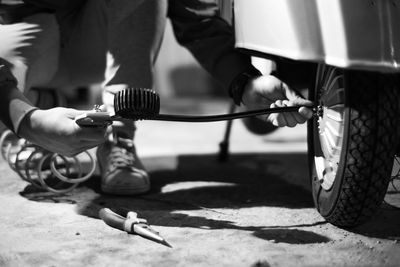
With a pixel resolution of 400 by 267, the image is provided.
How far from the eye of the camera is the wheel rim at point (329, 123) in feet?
2.89

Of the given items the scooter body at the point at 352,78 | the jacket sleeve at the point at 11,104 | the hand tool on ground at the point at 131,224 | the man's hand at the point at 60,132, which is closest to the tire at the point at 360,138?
the scooter body at the point at 352,78

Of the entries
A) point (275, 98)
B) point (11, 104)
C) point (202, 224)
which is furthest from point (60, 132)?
point (275, 98)

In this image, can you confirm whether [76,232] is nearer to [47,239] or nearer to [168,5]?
[47,239]

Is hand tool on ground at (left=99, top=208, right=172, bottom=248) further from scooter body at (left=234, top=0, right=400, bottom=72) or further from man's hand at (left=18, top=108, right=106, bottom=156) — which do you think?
scooter body at (left=234, top=0, right=400, bottom=72)

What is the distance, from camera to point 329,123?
93 centimetres

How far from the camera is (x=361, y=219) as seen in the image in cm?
89

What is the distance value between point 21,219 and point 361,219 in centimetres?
65

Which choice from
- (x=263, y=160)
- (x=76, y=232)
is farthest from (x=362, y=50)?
(x=263, y=160)

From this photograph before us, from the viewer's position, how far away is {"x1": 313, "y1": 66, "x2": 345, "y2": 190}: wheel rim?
88 centimetres

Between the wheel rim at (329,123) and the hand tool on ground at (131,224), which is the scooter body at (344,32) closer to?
the wheel rim at (329,123)

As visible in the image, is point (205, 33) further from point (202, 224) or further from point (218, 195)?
point (202, 224)

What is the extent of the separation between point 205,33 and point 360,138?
0.62m

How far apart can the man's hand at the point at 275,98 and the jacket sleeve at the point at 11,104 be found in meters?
0.44

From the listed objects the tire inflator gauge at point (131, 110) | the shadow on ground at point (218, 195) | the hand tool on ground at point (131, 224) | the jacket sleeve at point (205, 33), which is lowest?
the shadow on ground at point (218, 195)
